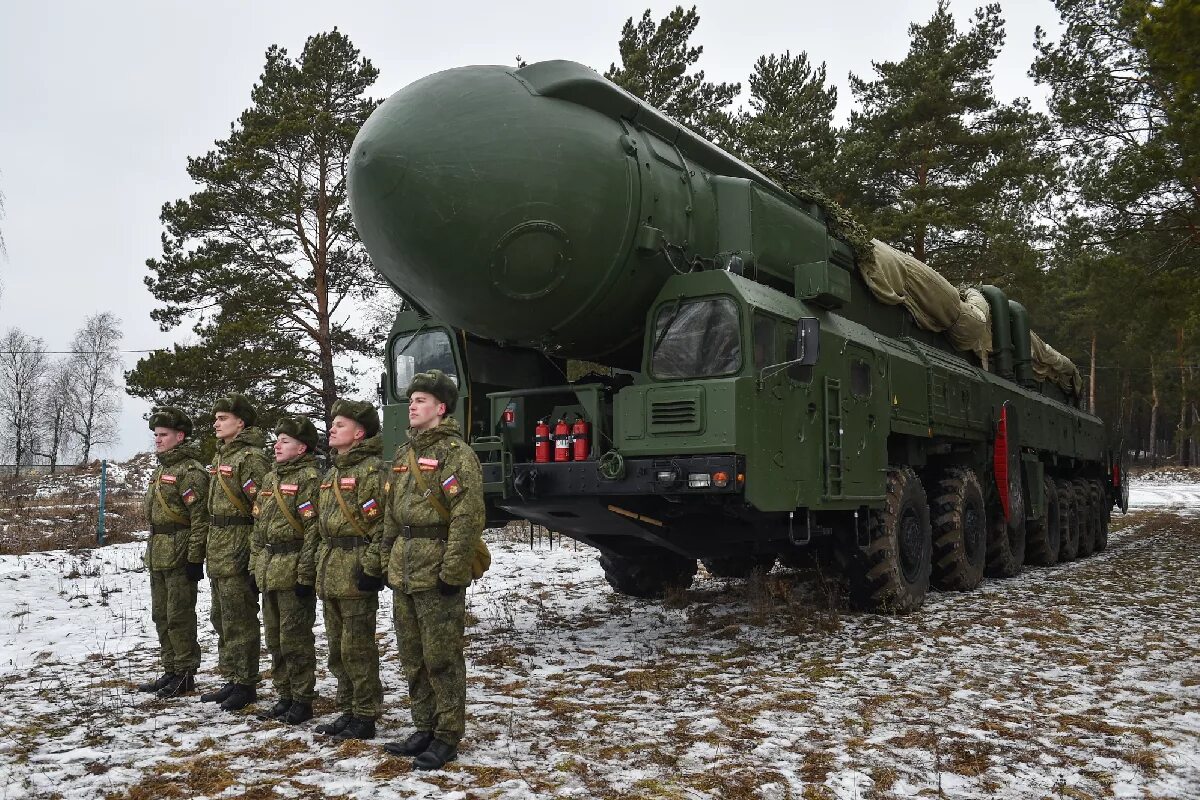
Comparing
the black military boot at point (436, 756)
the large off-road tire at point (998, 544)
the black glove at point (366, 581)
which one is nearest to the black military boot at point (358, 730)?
the black military boot at point (436, 756)

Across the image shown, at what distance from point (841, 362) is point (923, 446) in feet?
7.57

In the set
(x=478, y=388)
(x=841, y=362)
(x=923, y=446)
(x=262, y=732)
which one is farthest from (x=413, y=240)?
(x=923, y=446)

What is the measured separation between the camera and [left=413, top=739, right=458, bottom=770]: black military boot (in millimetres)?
3881

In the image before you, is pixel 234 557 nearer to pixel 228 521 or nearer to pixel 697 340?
pixel 228 521

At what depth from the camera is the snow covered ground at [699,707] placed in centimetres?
377

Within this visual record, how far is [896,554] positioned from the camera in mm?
7637

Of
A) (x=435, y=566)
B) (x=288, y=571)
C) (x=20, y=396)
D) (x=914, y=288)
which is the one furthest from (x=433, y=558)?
(x=20, y=396)

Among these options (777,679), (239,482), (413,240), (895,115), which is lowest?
(777,679)

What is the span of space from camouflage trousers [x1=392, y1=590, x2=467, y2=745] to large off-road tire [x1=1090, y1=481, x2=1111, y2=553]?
42.9 feet

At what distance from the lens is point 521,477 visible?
20.7 ft

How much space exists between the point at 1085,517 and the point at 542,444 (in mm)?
10820

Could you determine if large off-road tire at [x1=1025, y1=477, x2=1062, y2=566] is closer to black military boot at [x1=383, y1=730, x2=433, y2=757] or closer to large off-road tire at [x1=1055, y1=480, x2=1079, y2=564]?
large off-road tire at [x1=1055, y1=480, x2=1079, y2=564]

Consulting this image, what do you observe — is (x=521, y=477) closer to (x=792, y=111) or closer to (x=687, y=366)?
(x=687, y=366)

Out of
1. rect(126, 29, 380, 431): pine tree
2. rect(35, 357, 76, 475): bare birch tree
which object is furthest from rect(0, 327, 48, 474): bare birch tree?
rect(126, 29, 380, 431): pine tree
